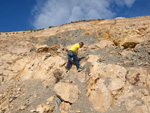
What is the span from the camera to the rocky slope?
4.29 meters

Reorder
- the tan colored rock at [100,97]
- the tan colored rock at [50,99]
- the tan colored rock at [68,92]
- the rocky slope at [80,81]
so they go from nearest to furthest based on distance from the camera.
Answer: the tan colored rock at [100,97]
the rocky slope at [80,81]
the tan colored rock at [68,92]
the tan colored rock at [50,99]

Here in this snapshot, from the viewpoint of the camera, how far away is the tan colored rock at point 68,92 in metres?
4.60

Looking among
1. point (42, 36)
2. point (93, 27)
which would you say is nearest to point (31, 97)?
point (42, 36)

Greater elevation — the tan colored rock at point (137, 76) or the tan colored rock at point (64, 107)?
the tan colored rock at point (137, 76)

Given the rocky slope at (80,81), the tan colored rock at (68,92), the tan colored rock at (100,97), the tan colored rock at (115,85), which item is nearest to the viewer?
the tan colored rock at (100,97)

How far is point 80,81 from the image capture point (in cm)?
555

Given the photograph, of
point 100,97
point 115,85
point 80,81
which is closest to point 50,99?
point 80,81

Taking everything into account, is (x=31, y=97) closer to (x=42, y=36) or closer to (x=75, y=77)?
(x=75, y=77)

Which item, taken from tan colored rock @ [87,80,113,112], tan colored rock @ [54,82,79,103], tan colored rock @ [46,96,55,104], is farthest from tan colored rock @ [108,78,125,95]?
tan colored rock @ [46,96,55,104]

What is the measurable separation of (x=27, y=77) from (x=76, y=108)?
3.91 meters

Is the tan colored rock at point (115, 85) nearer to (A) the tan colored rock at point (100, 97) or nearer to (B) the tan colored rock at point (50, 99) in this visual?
(A) the tan colored rock at point (100, 97)

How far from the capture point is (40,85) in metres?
6.06

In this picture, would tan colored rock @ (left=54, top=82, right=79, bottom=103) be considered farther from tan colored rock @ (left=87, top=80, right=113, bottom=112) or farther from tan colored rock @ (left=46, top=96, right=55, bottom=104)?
tan colored rock @ (left=87, top=80, right=113, bottom=112)

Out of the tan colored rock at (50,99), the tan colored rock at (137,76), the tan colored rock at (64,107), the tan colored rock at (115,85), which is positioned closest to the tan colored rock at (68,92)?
the tan colored rock at (64,107)
